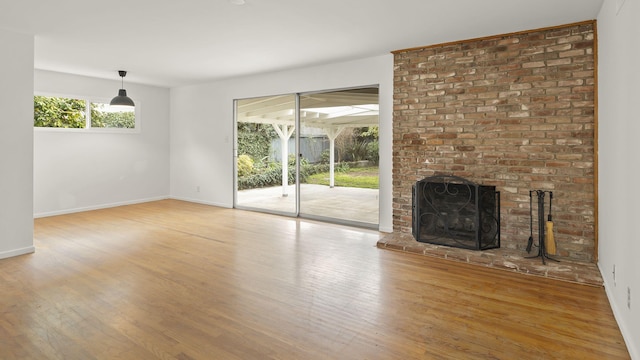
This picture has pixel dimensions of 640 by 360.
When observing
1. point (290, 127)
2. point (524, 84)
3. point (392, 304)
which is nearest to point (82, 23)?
point (290, 127)

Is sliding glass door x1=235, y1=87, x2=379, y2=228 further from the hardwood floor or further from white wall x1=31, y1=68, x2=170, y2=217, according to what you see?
white wall x1=31, y1=68, x2=170, y2=217

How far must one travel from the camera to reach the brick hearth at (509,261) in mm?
3307

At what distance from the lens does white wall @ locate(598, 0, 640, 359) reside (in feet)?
6.81

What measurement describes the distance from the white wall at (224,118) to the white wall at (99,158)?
0.35m

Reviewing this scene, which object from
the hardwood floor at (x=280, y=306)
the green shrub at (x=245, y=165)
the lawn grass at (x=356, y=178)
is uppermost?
the green shrub at (x=245, y=165)

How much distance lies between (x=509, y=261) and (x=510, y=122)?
1517 millimetres

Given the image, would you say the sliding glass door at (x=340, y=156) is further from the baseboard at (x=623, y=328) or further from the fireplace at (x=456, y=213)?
the baseboard at (x=623, y=328)

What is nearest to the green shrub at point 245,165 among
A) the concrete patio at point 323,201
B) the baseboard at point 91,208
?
the concrete patio at point 323,201

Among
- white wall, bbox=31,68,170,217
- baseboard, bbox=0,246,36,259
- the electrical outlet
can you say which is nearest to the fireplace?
the electrical outlet

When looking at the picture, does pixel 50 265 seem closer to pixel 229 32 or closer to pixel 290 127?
pixel 229 32

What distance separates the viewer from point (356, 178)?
18.1ft

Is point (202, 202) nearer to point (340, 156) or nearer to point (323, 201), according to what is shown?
point (323, 201)

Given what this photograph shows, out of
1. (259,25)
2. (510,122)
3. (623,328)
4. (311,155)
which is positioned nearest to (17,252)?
(259,25)

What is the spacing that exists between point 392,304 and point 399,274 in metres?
0.69
